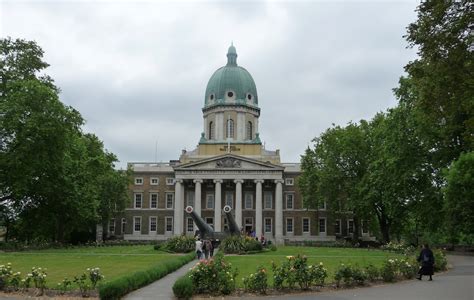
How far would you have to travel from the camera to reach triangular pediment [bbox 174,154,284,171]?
76875mm

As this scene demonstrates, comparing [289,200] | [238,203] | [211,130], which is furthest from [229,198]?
[211,130]

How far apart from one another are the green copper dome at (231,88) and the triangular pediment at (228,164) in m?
11.9

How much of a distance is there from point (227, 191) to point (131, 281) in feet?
206

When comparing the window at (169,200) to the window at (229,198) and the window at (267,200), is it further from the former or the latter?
the window at (267,200)

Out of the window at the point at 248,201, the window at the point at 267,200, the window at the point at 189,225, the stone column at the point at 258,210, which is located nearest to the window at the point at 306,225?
the window at the point at 267,200

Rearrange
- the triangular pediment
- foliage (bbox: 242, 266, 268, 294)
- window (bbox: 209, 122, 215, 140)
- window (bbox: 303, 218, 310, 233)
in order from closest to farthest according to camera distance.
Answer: foliage (bbox: 242, 266, 268, 294) → the triangular pediment → window (bbox: 303, 218, 310, 233) → window (bbox: 209, 122, 215, 140)

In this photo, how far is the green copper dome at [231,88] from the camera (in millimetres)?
86312

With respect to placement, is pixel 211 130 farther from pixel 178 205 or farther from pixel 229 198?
pixel 178 205

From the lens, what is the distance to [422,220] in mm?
44344

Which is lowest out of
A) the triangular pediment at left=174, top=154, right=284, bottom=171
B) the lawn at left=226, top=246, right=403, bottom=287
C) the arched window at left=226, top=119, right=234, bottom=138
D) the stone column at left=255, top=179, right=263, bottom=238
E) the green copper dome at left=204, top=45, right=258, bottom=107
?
the lawn at left=226, top=246, right=403, bottom=287

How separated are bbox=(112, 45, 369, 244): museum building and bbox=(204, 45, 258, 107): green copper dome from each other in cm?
17

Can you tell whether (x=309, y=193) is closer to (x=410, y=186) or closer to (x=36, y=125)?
(x=410, y=186)

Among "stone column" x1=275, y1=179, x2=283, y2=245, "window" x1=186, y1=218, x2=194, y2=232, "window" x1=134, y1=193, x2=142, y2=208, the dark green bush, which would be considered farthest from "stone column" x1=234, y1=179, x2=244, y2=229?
the dark green bush

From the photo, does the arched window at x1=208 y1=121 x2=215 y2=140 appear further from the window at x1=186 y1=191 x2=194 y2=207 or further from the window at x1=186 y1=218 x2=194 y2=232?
the window at x1=186 y1=218 x2=194 y2=232
